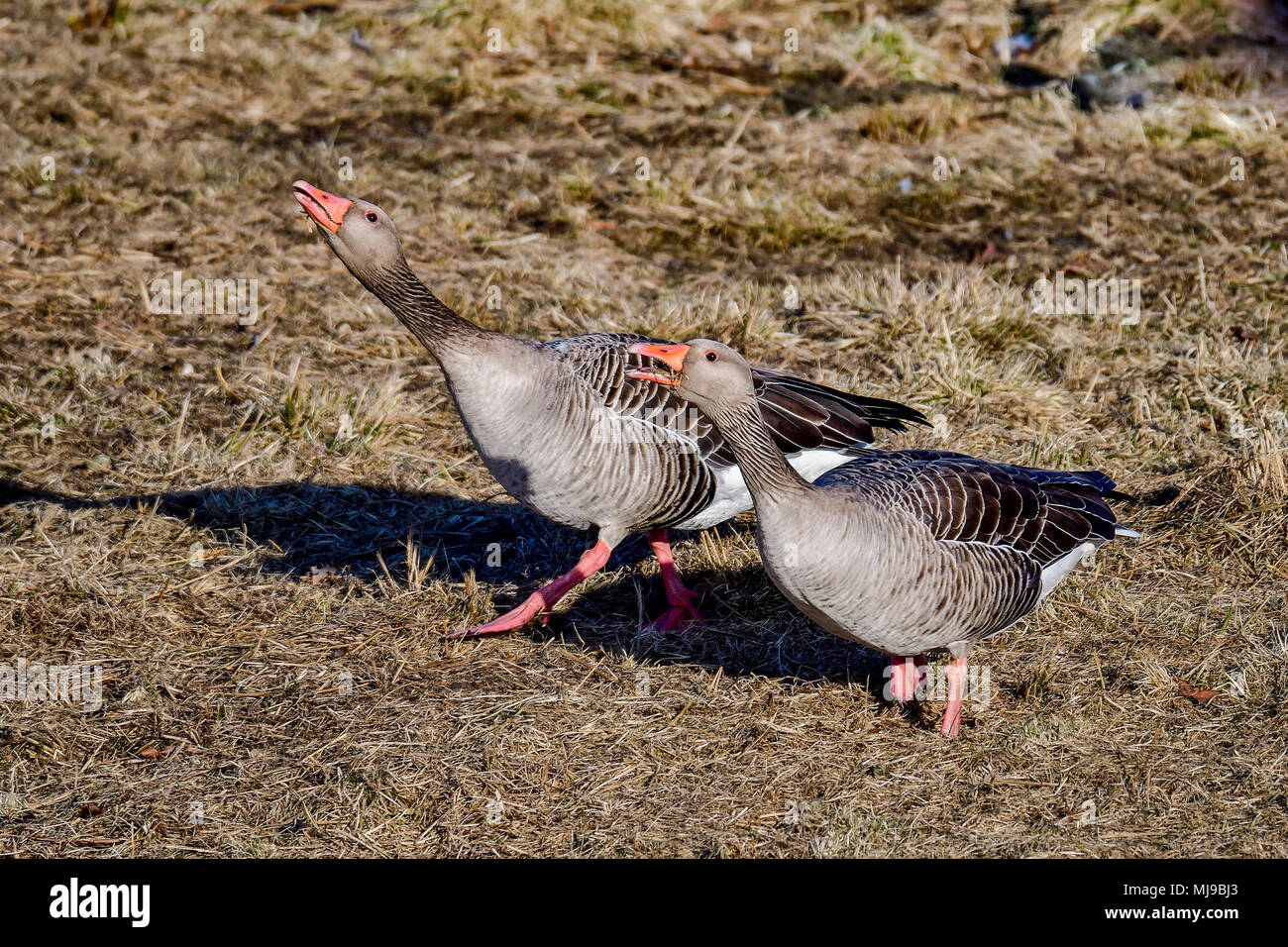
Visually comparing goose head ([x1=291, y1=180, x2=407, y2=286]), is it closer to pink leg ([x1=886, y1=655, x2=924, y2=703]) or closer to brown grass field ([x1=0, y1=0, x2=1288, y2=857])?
brown grass field ([x1=0, y1=0, x2=1288, y2=857])

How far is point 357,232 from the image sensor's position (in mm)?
5203

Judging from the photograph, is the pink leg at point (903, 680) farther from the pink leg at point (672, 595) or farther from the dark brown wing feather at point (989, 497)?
the pink leg at point (672, 595)

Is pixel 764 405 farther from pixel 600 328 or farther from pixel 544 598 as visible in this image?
pixel 600 328

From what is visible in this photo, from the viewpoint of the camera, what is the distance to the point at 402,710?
17.0ft

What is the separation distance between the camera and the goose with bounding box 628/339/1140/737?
447cm

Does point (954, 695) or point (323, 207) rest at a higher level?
point (323, 207)

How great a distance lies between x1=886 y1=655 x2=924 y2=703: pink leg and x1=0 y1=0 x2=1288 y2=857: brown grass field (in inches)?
3.7

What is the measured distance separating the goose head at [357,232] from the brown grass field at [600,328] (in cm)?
162

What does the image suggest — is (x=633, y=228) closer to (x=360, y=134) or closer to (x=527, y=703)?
(x=360, y=134)

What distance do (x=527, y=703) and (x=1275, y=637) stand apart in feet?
10.7

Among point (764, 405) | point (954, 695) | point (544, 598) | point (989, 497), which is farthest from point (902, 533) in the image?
point (544, 598)

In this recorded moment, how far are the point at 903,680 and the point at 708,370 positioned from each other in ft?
5.34

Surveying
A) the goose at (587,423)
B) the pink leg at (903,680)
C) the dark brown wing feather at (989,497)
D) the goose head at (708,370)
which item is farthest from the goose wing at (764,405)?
the pink leg at (903,680)

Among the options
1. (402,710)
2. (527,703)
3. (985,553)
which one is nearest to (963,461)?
(985,553)
